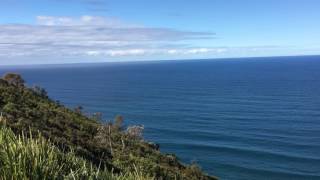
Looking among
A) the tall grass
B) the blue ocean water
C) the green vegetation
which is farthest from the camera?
the blue ocean water

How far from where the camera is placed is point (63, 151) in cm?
937

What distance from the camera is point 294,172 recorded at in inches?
2125

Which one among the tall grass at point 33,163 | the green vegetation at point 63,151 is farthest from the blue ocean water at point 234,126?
the tall grass at point 33,163

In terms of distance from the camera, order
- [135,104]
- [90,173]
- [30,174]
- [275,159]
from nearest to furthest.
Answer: [30,174] → [90,173] → [275,159] → [135,104]

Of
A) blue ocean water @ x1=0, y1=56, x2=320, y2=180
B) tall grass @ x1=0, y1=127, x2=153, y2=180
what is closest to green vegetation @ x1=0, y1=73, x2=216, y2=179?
tall grass @ x1=0, y1=127, x2=153, y2=180

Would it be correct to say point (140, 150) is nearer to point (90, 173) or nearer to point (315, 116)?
point (90, 173)

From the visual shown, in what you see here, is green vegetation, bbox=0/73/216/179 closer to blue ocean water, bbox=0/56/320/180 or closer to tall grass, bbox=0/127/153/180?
tall grass, bbox=0/127/153/180

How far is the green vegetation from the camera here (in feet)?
19.6

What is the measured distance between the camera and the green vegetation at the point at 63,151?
598 cm

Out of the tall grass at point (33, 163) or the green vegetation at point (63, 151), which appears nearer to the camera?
the tall grass at point (33, 163)

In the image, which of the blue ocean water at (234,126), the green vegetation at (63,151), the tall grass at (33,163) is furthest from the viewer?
the blue ocean water at (234,126)

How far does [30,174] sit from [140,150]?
78.6ft

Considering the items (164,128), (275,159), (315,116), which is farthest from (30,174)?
(315,116)

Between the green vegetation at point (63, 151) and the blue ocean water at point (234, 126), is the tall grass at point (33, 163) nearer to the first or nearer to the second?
the green vegetation at point (63, 151)
